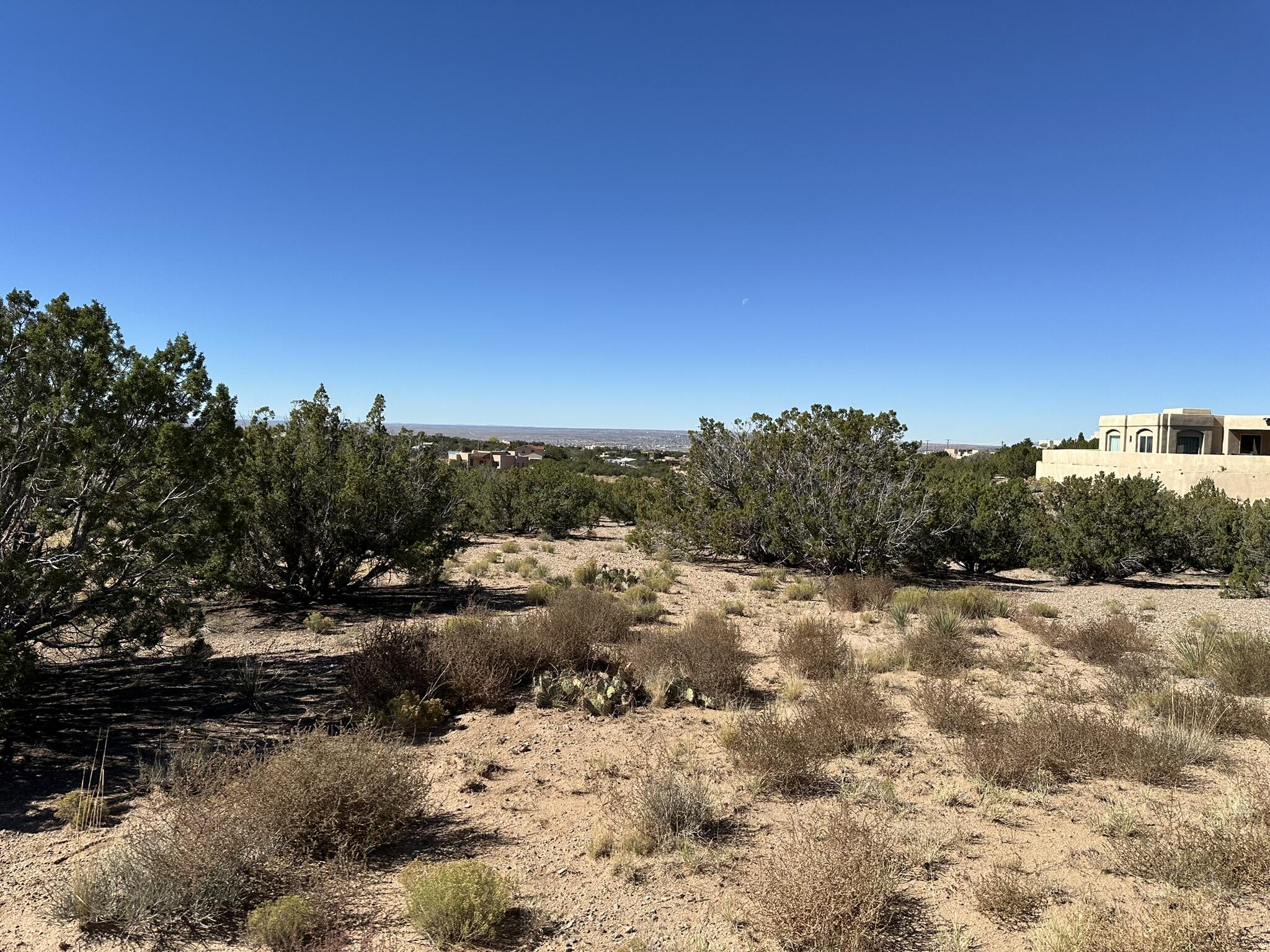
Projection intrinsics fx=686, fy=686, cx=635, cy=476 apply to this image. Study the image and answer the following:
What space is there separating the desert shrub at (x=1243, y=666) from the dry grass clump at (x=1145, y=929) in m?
4.84

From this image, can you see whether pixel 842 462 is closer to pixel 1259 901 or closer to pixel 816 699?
pixel 816 699

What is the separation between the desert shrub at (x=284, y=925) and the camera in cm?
→ 325

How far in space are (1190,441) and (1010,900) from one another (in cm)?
4651

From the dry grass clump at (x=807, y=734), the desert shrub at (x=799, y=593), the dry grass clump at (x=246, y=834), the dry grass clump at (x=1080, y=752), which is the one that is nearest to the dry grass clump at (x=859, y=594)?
the desert shrub at (x=799, y=593)

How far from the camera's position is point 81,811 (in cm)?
440

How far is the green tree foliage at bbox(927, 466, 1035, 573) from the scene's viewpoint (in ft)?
55.4

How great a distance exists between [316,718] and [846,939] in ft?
16.2

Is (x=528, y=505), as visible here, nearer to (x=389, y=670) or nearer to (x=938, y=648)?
(x=389, y=670)

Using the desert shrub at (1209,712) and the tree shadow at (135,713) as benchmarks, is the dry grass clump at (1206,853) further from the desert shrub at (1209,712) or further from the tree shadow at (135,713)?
the tree shadow at (135,713)

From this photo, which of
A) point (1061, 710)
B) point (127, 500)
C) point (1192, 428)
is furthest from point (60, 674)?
point (1192, 428)

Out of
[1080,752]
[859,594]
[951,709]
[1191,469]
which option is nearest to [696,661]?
[951,709]

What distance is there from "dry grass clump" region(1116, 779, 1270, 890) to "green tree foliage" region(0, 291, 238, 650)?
7.48 m

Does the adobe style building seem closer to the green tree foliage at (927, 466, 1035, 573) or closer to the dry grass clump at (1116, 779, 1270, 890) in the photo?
the green tree foliage at (927, 466, 1035, 573)

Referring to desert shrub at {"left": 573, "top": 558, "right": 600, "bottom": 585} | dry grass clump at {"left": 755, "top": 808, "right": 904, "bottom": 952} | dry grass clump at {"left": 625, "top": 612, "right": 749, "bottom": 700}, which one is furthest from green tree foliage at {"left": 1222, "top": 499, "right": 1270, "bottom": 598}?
dry grass clump at {"left": 755, "top": 808, "right": 904, "bottom": 952}
